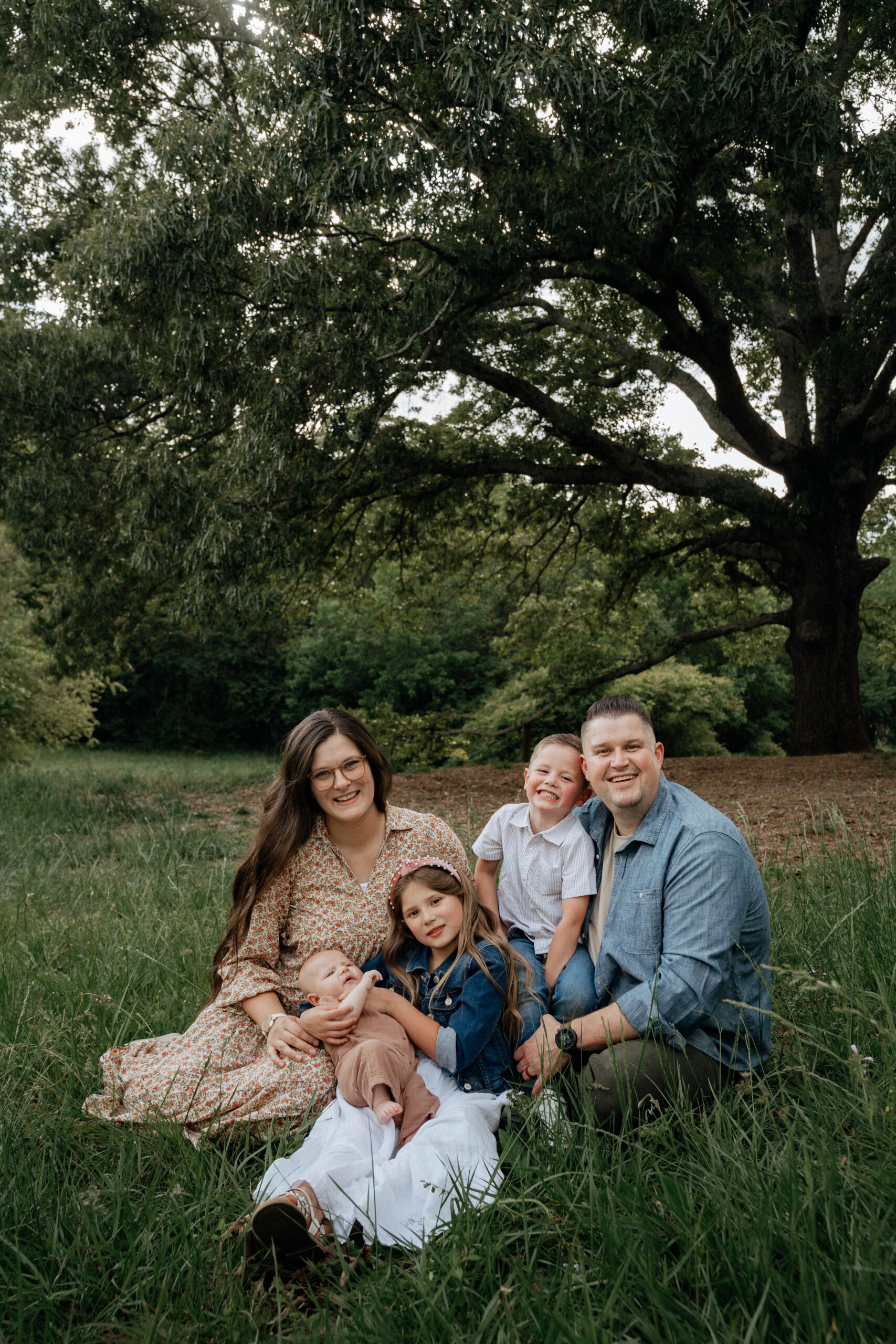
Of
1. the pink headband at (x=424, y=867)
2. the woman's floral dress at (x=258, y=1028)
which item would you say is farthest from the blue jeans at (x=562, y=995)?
the woman's floral dress at (x=258, y=1028)

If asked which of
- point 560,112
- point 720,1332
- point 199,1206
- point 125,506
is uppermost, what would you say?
point 560,112

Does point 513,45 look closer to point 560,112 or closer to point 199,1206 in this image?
point 560,112

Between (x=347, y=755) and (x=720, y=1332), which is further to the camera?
(x=347, y=755)

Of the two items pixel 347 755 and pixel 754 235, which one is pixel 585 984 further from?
pixel 754 235

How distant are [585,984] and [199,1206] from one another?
1.19 metres

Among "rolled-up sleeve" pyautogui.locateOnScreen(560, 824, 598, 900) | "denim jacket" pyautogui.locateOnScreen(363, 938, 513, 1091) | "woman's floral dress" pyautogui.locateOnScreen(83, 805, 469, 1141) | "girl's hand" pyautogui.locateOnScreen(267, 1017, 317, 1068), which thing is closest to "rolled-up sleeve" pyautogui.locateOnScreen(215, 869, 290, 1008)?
"woman's floral dress" pyautogui.locateOnScreen(83, 805, 469, 1141)

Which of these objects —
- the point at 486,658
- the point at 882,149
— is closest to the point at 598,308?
the point at 882,149

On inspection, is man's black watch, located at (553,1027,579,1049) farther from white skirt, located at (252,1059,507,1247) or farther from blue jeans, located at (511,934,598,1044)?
white skirt, located at (252,1059,507,1247)

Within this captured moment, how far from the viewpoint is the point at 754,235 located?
6.87m

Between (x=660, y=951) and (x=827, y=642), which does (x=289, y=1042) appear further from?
(x=827, y=642)

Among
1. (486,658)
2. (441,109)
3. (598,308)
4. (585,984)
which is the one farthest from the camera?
(486,658)

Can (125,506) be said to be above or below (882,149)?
below

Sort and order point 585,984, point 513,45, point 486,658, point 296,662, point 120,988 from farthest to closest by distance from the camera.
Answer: point 296,662 → point 486,658 → point 513,45 → point 120,988 → point 585,984

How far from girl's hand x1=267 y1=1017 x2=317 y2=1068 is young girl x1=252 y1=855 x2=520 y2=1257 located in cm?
23
